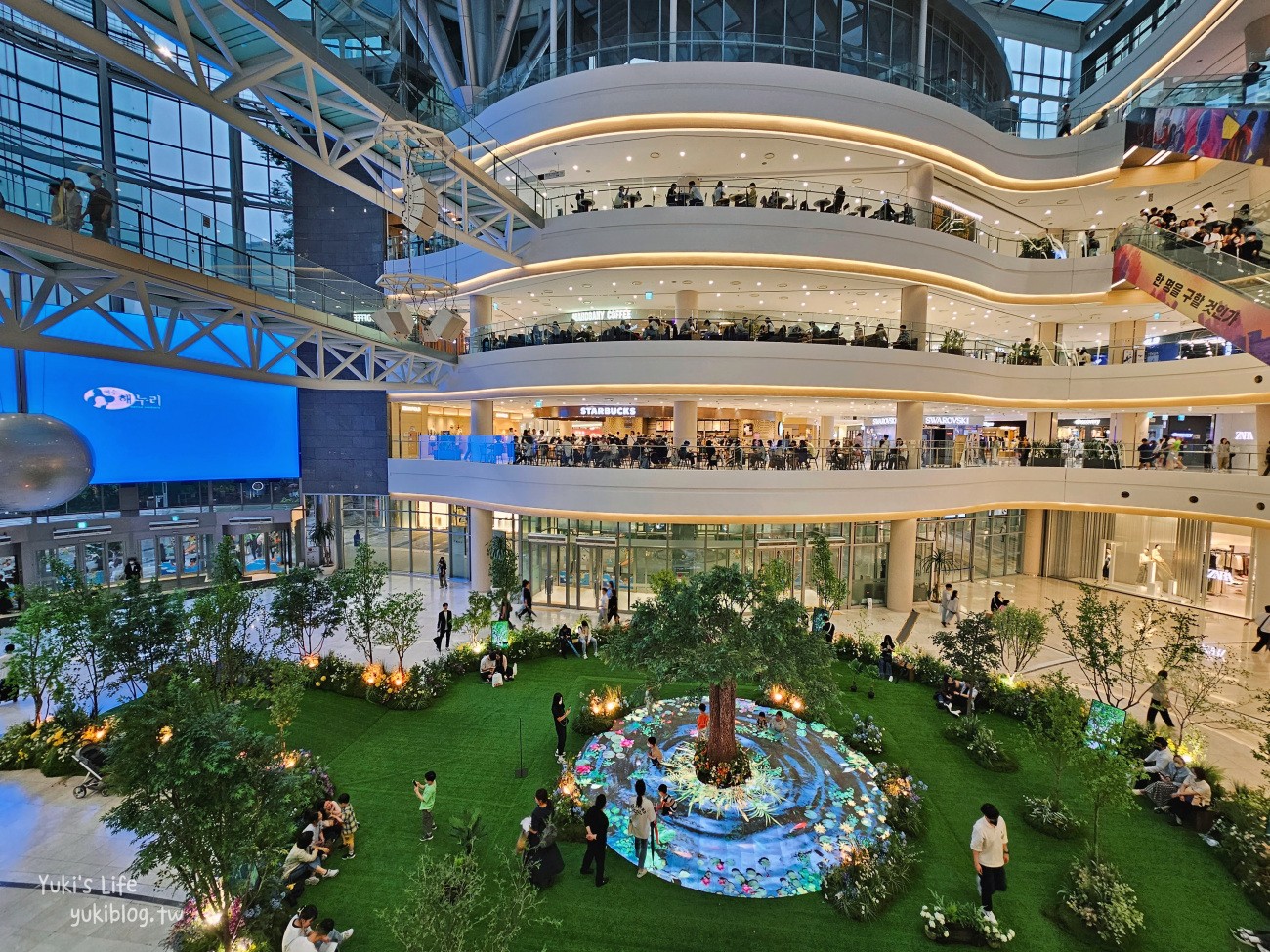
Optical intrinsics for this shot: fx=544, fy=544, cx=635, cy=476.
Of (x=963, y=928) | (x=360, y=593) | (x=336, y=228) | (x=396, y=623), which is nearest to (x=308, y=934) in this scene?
(x=396, y=623)

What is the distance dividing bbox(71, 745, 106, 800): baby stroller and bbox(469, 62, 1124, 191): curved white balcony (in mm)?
18812

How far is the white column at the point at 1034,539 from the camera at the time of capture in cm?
2508

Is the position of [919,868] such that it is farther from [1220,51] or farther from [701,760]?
[1220,51]

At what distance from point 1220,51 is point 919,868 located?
91.9ft

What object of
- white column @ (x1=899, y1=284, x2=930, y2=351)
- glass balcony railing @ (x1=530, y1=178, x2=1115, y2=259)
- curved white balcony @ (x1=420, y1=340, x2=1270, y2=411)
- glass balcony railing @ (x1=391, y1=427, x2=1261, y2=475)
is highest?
glass balcony railing @ (x1=530, y1=178, x2=1115, y2=259)

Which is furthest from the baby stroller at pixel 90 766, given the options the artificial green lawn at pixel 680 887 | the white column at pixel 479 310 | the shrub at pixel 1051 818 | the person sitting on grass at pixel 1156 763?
the person sitting on grass at pixel 1156 763

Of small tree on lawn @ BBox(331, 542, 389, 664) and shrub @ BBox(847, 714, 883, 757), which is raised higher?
small tree on lawn @ BBox(331, 542, 389, 664)

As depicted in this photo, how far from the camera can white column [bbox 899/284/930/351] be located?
722 inches

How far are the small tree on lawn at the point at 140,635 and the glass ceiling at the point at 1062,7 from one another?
144 ft

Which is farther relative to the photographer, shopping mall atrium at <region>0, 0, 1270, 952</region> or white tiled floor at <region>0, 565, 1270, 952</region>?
shopping mall atrium at <region>0, 0, 1270, 952</region>

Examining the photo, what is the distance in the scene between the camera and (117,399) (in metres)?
19.0

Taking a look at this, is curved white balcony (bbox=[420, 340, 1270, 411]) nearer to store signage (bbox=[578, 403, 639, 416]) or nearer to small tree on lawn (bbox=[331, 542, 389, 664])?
store signage (bbox=[578, 403, 639, 416])

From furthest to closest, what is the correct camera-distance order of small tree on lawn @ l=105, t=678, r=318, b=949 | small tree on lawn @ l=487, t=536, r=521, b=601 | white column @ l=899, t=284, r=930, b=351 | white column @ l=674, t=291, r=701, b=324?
white column @ l=674, t=291, r=701, b=324 → white column @ l=899, t=284, r=930, b=351 → small tree on lawn @ l=487, t=536, r=521, b=601 → small tree on lawn @ l=105, t=678, r=318, b=949

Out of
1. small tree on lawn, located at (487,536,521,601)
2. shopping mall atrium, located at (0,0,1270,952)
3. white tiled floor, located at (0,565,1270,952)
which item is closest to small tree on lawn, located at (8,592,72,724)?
shopping mall atrium, located at (0,0,1270,952)
